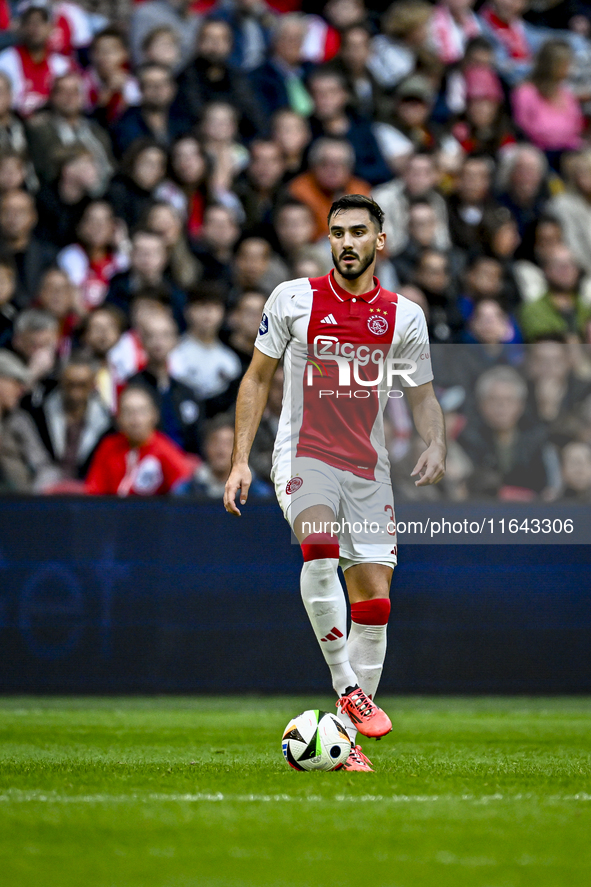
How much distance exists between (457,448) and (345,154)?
322cm

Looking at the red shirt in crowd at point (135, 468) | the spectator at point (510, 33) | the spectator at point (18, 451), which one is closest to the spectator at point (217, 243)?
the red shirt in crowd at point (135, 468)

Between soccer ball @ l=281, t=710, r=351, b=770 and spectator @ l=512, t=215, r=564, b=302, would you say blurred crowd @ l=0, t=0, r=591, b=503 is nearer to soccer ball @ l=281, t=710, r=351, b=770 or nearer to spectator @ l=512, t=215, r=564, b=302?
spectator @ l=512, t=215, r=564, b=302

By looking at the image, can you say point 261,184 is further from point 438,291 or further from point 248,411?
point 248,411

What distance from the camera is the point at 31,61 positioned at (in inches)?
443

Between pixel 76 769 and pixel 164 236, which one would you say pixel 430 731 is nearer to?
pixel 76 769

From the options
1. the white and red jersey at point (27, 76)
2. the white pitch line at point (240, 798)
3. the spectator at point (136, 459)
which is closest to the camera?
the white pitch line at point (240, 798)

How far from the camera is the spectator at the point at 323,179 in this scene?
11188 millimetres

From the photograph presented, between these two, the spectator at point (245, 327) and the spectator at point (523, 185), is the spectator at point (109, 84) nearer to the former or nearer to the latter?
the spectator at point (245, 327)

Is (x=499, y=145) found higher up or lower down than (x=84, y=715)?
higher up

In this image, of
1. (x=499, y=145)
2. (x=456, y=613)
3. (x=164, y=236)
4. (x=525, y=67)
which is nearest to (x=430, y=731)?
(x=456, y=613)

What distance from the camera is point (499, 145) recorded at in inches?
484

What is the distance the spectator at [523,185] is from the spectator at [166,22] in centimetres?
307

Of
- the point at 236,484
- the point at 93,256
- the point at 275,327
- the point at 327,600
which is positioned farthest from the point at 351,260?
the point at 93,256

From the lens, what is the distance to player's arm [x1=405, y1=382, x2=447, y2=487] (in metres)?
5.31
